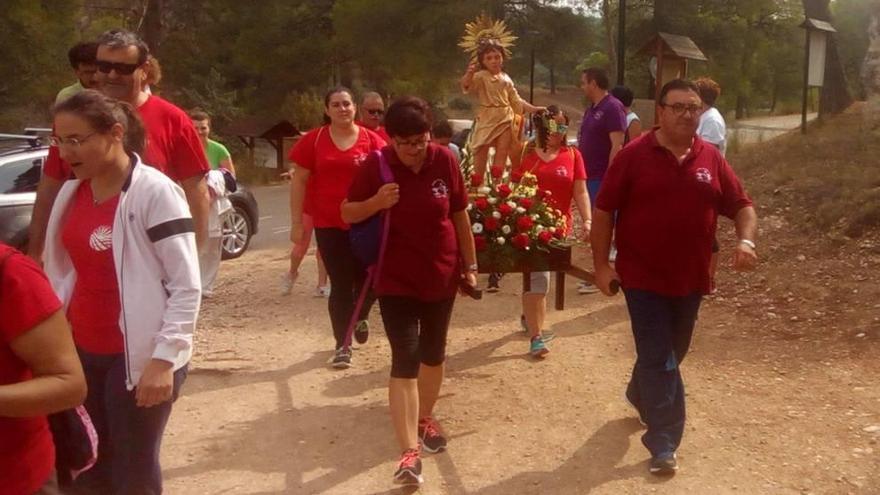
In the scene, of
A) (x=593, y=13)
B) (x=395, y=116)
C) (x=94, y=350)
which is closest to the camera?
(x=94, y=350)

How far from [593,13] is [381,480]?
28.2 meters

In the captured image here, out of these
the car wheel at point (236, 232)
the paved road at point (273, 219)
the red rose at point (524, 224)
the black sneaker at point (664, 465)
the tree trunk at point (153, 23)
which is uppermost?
the tree trunk at point (153, 23)

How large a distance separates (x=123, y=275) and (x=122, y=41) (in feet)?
4.86

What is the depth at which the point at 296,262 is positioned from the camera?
9.34m

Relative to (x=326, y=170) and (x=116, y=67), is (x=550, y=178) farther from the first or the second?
(x=116, y=67)

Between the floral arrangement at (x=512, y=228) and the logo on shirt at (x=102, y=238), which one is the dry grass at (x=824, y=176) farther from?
the logo on shirt at (x=102, y=238)

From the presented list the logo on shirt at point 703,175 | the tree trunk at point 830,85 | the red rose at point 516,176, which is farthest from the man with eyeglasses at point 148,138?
the tree trunk at point 830,85

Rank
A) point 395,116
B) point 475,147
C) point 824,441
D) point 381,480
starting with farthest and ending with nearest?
point 475,147, point 824,441, point 381,480, point 395,116

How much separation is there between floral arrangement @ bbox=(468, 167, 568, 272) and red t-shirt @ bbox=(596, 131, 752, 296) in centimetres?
128

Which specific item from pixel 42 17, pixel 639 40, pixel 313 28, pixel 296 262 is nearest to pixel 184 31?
pixel 313 28

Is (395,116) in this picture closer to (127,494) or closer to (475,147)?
(127,494)

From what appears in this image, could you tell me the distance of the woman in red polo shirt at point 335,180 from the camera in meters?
6.67

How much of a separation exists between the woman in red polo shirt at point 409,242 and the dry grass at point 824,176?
6.26 meters

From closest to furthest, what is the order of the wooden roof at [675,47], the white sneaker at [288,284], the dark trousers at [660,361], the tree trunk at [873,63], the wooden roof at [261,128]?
the dark trousers at [660,361] < the white sneaker at [288,284] < the wooden roof at [675,47] < the tree trunk at [873,63] < the wooden roof at [261,128]
